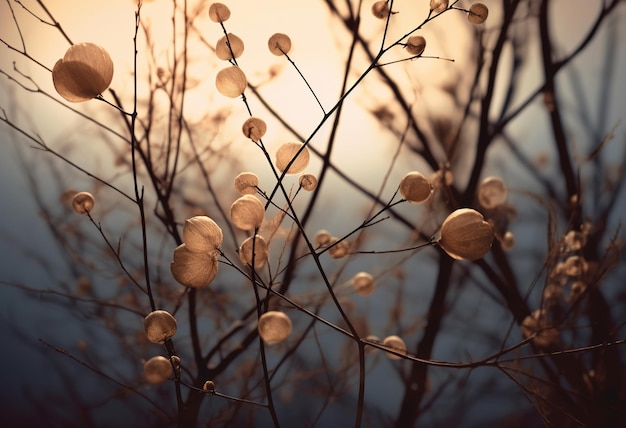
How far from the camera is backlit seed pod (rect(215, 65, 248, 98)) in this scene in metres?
0.45

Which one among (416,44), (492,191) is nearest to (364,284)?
(492,191)

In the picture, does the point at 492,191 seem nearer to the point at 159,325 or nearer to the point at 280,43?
the point at 280,43

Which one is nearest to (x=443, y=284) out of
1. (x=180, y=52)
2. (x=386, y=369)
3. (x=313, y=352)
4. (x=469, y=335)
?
(x=180, y=52)

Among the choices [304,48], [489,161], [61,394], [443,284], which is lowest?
[61,394]

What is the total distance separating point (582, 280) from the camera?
0.75m

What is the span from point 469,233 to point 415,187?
8 centimetres

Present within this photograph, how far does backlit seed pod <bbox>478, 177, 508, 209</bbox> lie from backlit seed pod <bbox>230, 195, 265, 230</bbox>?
0.36 m

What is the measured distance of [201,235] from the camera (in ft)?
1.28

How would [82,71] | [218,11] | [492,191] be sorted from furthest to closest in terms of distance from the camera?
[492,191] < [218,11] < [82,71]

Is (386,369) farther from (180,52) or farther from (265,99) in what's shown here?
(180,52)

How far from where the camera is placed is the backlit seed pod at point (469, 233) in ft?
1.28

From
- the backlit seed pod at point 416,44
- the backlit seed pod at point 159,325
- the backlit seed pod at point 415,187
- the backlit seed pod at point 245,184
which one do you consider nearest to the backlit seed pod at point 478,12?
the backlit seed pod at point 416,44

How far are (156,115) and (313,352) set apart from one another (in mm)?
1510

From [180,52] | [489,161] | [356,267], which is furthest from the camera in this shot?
[356,267]
